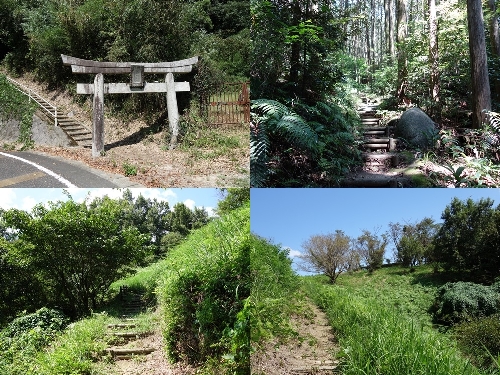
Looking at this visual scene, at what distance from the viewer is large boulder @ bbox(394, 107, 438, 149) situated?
202 inches

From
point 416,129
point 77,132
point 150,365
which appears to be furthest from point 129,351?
point 416,129

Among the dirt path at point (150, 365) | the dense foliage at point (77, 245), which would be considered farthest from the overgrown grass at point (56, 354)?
the dense foliage at point (77, 245)

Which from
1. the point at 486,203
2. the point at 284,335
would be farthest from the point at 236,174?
the point at 486,203

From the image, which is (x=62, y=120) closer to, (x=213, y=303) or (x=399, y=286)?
(x=213, y=303)

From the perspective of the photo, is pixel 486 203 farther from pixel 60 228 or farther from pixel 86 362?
pixel 60 228

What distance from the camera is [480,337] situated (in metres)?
4.60

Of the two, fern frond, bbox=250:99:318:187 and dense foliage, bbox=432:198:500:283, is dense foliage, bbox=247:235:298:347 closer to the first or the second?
fern frond, bbox=250:99:318:187

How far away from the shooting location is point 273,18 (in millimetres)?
4258

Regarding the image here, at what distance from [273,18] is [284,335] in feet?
11.1

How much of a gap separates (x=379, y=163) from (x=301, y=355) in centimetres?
237

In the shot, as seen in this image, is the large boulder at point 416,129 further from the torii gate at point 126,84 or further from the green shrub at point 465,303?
the torii gate at point 126,84

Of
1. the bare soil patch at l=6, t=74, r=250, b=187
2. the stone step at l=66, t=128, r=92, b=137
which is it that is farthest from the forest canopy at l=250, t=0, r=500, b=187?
the stone step at l=66, t=128, r=92, b=137

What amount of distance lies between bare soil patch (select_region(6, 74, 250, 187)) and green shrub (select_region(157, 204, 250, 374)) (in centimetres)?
188

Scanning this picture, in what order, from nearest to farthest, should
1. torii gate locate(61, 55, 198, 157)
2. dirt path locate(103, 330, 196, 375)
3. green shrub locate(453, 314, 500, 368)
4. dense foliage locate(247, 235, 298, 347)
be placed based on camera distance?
1. dense foliage locate(247, 235, 298, 347)
2. dirt path locate(103, 330, 196, 375)
3. green shrub locate(453, 314, 500, 368)
4. torii gate locate(61, 55, 198, 157)
